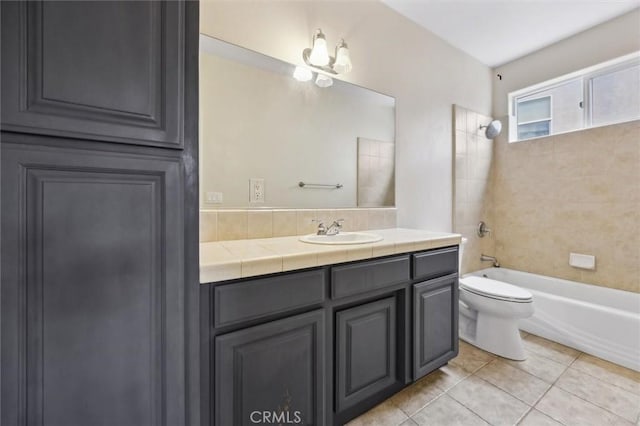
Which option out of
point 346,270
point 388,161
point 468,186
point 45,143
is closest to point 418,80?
point 388,161

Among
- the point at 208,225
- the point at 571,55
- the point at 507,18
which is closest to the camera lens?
the point at 208,225

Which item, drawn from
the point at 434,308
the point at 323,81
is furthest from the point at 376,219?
the point at 323,81

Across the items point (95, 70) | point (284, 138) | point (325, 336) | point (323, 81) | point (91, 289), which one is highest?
point (323, 81)

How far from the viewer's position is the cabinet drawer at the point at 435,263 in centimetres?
151

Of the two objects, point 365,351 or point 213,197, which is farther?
point 213,197

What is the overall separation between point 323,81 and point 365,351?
5.29 feet

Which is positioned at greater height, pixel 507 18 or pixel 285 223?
pixel 507 18

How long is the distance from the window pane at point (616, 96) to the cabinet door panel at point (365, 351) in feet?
8.53

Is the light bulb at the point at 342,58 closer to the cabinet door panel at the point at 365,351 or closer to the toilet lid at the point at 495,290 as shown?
the cabinet door panel at the point at 365,351

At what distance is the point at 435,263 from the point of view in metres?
1.60

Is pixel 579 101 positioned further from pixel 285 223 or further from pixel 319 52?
pixel 285 223

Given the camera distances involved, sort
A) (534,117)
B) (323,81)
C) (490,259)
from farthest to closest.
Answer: (490,259), (534,117), (323,81)

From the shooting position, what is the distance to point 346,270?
121 centimetres

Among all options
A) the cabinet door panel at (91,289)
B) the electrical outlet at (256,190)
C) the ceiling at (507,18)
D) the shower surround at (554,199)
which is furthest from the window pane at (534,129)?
the cabinet door panel at (91,289)
